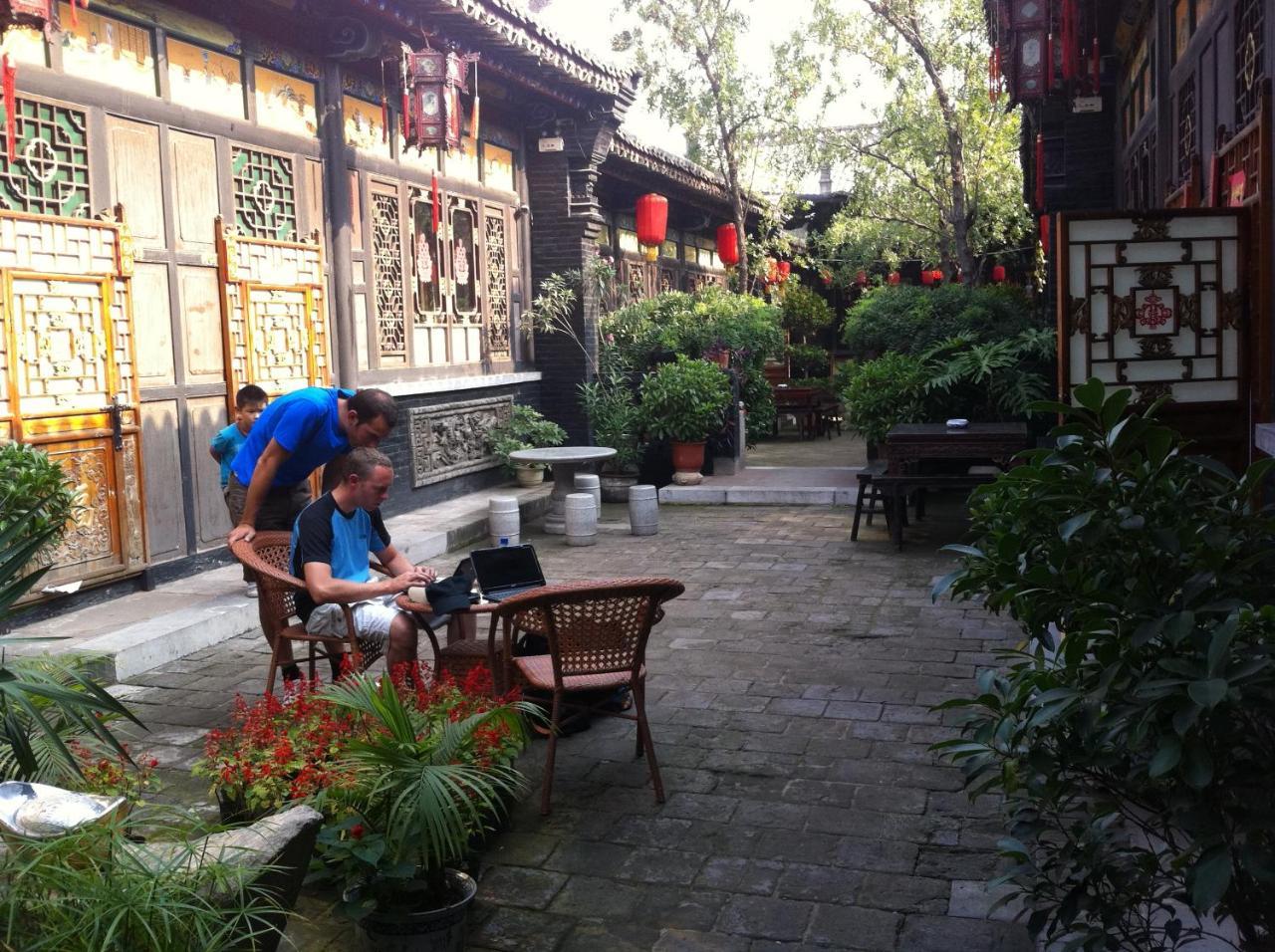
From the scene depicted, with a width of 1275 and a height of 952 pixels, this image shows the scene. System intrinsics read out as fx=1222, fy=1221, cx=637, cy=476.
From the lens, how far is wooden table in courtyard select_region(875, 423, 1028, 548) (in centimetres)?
922

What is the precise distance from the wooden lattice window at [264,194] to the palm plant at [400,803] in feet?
19.2

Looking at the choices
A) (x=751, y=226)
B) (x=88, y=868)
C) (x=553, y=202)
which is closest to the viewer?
(x=88, y=868)

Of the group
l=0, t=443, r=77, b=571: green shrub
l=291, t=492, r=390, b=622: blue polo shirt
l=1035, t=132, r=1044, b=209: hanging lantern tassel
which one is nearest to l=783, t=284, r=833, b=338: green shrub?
l=1035, t=132, r=1044, b=209: hanging lantern tassel

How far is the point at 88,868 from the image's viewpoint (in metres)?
2.61

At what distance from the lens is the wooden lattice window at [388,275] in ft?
34.6

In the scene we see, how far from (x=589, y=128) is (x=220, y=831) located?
11742 millimetres

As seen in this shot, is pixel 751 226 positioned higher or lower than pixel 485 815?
higher

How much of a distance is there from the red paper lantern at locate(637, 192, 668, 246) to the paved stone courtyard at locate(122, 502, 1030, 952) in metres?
8.93

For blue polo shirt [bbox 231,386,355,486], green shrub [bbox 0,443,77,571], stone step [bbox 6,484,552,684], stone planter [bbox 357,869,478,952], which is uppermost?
blue polo shirt [bbox 231,386,355,486]

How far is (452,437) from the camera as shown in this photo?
11.8m

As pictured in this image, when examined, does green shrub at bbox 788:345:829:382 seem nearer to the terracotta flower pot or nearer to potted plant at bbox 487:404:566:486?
the terracotta flower pot

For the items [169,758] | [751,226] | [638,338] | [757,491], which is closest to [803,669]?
[169,758]

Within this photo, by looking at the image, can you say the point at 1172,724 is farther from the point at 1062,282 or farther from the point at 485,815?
the point at 1062,282

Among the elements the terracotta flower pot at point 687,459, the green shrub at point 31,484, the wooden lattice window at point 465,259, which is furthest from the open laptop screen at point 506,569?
the terracotta flower pot at point 687,459
